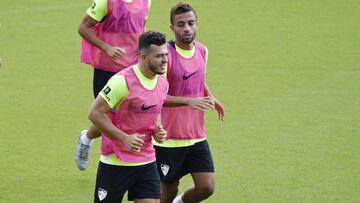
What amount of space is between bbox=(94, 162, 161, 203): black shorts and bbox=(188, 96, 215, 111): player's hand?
2.00 ft

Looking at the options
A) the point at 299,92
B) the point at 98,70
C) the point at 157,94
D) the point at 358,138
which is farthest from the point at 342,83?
the point at 157,94

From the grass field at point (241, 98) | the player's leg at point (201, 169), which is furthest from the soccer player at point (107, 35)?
the player's leg at point (201, 169)

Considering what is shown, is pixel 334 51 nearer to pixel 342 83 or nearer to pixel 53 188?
pixel 342 83

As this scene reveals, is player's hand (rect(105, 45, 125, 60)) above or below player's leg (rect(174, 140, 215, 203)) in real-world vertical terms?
above

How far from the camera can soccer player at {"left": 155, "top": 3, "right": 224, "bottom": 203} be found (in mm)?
7859

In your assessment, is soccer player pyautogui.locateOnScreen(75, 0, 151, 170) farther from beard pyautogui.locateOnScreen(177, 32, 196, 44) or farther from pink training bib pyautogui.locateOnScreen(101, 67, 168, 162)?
pink training bib pyautogui.locateOnScreen(101, 67, 168, 162)

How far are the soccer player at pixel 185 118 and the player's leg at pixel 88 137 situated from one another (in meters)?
1.47

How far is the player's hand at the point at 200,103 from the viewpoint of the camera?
7387mm

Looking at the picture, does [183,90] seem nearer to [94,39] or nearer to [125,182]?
[125,182]

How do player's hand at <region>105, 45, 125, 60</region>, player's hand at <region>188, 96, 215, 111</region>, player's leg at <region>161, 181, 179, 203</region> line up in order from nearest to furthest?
1. player's hand at <region>188, 96, 215, 111</region>
2. player's leg at <region>161, 181, 179, 203</region>
3. player's hand at <region>105, 45, 125, 60</region>

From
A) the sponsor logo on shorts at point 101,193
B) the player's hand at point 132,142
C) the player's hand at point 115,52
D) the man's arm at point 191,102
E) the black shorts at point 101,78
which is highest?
the player's hand at point 115,52

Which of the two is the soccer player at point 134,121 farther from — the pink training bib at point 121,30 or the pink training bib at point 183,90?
the pink training bib at point 121,30

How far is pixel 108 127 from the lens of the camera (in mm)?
6875

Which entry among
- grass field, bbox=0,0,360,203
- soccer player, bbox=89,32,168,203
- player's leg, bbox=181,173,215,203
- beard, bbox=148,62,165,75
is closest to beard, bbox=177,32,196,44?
soccer player, bbox=89,32,168,203
